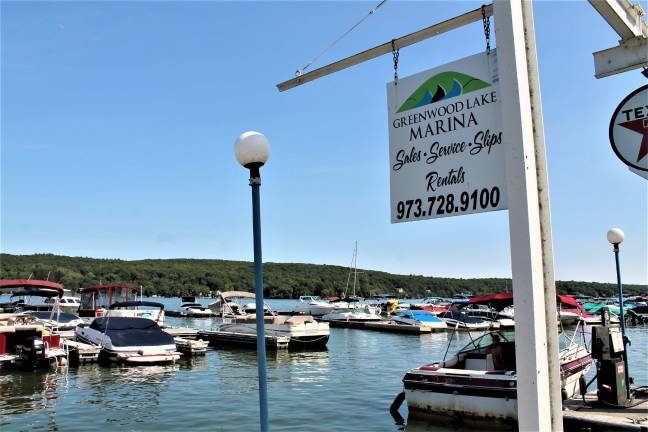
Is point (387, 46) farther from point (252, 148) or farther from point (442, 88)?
point (252, 148)

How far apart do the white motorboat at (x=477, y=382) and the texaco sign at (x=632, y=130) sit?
8072 millimetres

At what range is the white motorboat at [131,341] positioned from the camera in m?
20.9

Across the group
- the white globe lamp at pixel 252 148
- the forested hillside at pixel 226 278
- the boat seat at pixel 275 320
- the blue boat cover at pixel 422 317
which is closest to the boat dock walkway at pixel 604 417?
the white globe lamp at pixel 252 148

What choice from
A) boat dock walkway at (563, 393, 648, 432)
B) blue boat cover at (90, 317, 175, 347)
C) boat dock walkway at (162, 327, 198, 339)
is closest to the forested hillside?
boat dock walkway at (162, 327, 198, 339)

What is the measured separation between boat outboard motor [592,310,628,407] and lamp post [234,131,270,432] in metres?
7.66

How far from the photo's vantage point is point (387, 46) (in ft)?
16.4

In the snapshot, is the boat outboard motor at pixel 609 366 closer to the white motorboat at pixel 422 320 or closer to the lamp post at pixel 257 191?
the lamp post at pixel 257 191

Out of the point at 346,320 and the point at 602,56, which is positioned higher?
the point at 602,56

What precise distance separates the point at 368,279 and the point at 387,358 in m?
148

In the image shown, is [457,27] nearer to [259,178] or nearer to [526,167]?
[526,167]

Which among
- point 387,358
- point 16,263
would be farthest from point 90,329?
point 16,263

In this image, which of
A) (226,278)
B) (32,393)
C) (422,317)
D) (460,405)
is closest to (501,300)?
(460,405)

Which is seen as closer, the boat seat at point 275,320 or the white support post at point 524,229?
the white support post at point 524,229

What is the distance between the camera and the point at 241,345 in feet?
92.5
